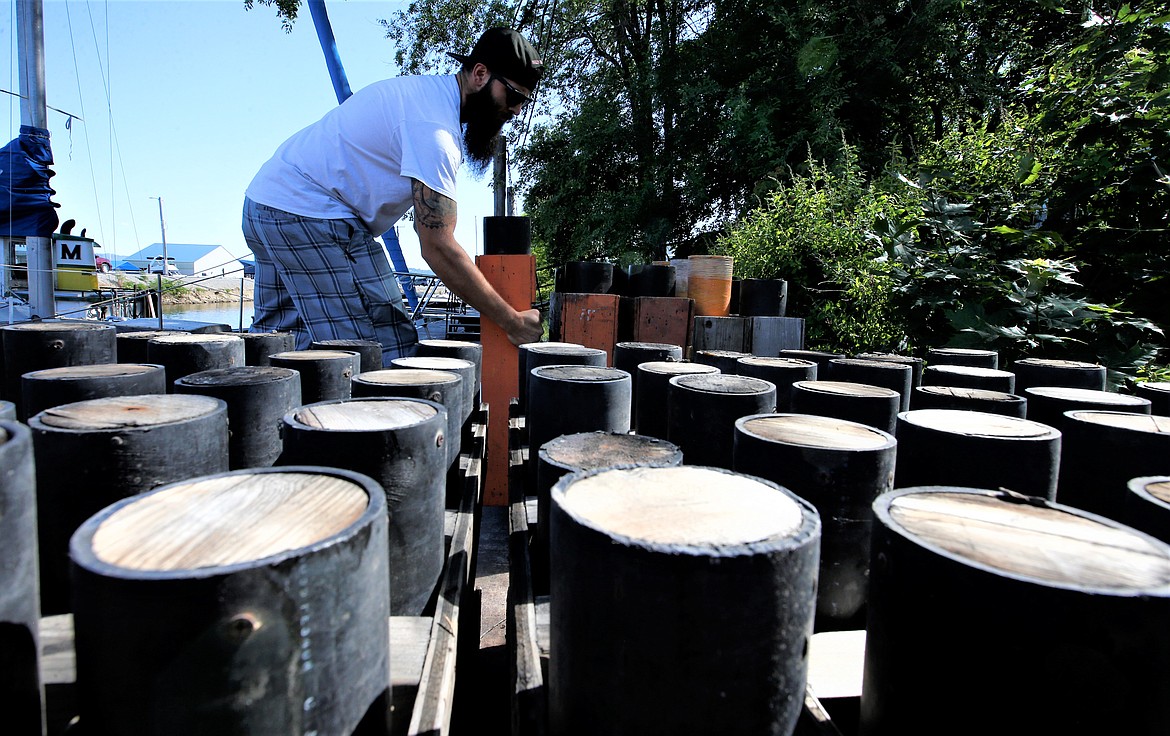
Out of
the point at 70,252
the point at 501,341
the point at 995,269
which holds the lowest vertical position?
the point at 501,341

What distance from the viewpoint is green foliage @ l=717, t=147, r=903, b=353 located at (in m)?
5.29

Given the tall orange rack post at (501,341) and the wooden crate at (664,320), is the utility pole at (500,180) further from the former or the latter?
the tall orange rack post at (501,341)

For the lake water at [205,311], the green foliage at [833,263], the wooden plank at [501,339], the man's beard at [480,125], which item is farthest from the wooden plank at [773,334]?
the lake water at [205,311]

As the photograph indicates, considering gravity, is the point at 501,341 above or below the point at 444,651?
above

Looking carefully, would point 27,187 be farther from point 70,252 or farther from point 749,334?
point 749,334

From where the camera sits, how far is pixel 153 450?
3.82ft

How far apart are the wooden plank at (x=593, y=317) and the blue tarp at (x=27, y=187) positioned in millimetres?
7583

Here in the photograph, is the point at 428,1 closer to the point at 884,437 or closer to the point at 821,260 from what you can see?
the point at 821,260

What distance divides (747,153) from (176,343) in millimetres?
11957

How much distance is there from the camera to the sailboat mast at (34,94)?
7547 millimetres

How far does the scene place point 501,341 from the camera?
369 centimetres

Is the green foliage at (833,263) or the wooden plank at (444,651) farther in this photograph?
the green foliage at (833,263)

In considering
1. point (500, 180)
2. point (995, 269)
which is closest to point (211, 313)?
point (500, 180)

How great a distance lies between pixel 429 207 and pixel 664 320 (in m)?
2.52
